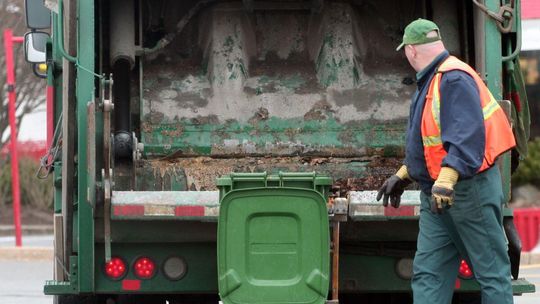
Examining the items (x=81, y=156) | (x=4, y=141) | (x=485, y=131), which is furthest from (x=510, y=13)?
(x=4, y=141)

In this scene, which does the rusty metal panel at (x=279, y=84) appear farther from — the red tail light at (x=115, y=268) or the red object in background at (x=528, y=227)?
the red object in background at (x=528, y=227)

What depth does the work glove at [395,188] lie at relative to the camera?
613 centimetres

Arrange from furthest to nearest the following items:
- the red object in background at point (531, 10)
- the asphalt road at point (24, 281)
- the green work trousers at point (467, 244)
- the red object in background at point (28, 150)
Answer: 1. the red object in background at point (28, 150)
2. the red object in background at point (531, 10)
3. the asphalt road at point (24, 281)
4. the green work trousers at point (467, 244)

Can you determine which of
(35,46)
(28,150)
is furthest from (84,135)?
(28,150)

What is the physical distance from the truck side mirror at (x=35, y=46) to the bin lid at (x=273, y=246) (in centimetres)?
282

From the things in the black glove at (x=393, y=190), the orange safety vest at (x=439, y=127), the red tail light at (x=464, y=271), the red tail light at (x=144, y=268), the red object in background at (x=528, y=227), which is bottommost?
the red object in background at (x=528, y=227)

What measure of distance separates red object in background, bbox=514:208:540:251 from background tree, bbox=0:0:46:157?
1129 centimetres

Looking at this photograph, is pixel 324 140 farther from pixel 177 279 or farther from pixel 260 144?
pixel 177 279

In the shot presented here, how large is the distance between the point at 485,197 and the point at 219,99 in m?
2.19

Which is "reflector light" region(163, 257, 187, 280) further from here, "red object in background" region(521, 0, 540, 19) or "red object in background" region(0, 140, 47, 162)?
"red object in background" region(0, 140, 47, 162)

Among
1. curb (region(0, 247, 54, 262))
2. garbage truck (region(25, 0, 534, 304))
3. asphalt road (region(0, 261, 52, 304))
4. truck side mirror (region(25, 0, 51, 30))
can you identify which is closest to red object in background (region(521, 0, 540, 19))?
asphalt road (region(0, 261, 52, 304))

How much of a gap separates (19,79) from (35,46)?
17.4 m

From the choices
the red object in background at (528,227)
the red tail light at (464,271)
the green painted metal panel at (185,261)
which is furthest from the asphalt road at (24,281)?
the red object in background at (528,227)

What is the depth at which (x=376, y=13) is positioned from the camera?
7.82 m
